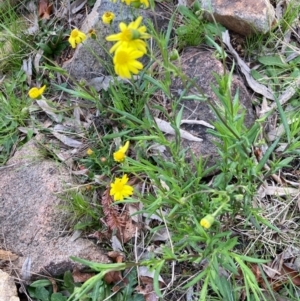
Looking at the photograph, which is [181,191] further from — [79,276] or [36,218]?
[36,218]

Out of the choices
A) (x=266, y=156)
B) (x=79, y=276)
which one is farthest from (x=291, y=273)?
(x=79, y=276)

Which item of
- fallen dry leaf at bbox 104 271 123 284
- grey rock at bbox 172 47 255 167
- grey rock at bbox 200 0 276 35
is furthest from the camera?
grey rock at bbox 200 0 276 35

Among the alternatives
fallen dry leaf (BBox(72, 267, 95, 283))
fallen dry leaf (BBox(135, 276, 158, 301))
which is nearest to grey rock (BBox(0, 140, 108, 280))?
fallen dry leaf (BBox(72, 267, 95, 283))

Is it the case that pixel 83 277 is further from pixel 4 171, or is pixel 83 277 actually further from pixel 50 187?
pixel 4 171

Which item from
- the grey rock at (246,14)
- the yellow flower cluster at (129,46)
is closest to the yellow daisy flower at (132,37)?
the yellow flower cluster at (129,46)

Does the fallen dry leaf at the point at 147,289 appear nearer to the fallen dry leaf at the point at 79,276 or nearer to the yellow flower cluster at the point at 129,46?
the fallen dry leaf at the point at 79,276

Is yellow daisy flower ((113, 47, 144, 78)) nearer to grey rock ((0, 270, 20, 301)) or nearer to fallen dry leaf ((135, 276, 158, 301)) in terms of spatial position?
fallen dry leaf ((135, 276, 158, 301))
